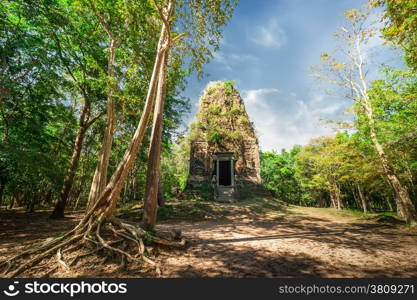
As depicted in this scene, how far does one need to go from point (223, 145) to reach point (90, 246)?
58.0 feet

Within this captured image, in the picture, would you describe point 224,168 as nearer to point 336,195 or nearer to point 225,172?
point 225,172

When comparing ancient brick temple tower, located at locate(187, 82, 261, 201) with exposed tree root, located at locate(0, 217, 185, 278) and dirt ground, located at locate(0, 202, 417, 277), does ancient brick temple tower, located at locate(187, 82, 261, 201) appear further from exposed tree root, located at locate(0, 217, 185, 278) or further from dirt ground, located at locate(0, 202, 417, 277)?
exposed tree root, located at locate(0, 217, 185, 278)

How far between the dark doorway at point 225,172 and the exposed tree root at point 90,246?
15735mm

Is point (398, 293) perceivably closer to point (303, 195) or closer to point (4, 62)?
point (4, 62)

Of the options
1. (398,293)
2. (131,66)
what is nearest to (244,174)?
(131,66)

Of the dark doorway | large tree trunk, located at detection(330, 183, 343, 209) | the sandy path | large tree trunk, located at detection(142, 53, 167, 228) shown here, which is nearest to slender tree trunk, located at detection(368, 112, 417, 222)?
the sandy path

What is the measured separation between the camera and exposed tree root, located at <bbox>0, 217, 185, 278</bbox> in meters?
3.66

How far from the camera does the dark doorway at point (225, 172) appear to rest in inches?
822

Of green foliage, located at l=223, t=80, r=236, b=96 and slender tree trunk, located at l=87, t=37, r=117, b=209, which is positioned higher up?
green foliage, located at l=223, t=80, r=236, b=96

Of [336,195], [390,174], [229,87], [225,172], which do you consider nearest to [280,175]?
[336,195]

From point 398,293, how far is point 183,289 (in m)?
3.58

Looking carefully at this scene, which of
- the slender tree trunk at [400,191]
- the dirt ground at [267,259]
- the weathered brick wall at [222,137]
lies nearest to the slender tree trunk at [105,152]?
the dirt ground at [267,259]

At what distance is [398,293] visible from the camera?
2.92 m

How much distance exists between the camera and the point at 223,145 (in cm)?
2117
